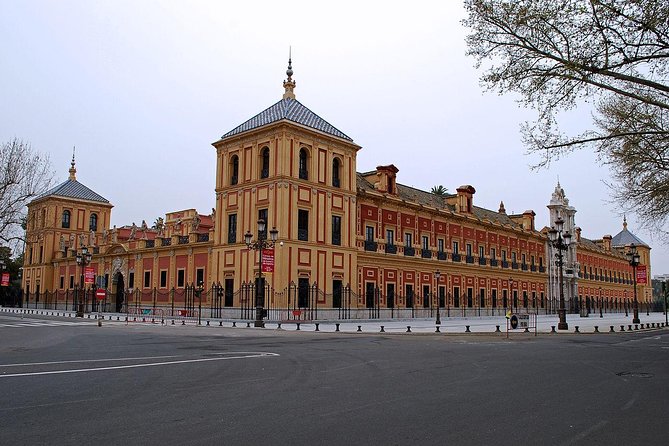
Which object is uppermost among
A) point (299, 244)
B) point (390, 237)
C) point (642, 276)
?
point (390, 237)

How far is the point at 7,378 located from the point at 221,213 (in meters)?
31.3

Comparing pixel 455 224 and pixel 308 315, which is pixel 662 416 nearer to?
pixel 308 315

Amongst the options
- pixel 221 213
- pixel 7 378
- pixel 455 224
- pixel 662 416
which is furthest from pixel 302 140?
pixel 662 416

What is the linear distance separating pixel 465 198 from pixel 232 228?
1004 inches

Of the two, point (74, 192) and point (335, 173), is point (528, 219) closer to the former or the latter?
point (335, 173)

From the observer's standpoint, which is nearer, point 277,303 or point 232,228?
point 277,303

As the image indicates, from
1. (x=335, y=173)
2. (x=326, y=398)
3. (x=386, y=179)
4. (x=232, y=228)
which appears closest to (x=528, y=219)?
(x=386, y=179)

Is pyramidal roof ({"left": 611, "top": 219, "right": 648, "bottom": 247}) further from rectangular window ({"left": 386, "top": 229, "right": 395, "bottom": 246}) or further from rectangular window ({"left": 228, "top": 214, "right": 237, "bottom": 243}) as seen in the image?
rectangular window ({"left": 228, "top": 214, "right": 237, "bottom": 243})

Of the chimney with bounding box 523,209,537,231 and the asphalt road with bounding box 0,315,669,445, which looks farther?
the chimney with bounding box 523,209,537,231

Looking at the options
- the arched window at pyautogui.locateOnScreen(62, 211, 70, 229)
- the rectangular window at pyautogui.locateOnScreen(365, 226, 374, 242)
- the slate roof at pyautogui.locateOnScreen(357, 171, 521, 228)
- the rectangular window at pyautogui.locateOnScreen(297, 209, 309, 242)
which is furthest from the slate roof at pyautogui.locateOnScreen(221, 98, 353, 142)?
the arched window at pyautogui.locateOnScreen(62, 211, 70, 229)

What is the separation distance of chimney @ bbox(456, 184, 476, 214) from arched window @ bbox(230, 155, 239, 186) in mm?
23463

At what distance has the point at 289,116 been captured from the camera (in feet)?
126

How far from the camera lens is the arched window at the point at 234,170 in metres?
40.9

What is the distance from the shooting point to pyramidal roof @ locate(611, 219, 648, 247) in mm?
96875
